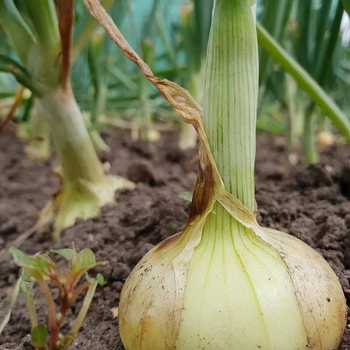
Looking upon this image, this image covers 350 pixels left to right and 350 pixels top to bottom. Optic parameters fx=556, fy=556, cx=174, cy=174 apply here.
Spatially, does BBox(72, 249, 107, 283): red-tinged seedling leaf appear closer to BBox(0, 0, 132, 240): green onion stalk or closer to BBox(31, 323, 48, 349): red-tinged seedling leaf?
BBox(31, 323, 48, 349): red-tinged seedling leaf

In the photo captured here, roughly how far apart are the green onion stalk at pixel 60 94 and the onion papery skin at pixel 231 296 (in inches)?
16.8

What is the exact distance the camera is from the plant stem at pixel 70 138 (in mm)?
870

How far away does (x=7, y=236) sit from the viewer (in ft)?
3.43

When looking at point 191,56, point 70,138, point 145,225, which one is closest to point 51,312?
point 145,225

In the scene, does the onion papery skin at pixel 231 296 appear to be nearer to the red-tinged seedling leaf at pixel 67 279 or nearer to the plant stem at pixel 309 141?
the red-tinged seedling leaf at pixel 67 279

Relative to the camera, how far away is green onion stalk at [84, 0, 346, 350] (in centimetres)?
43

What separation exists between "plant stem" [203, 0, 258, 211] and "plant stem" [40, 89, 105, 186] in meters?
0.43

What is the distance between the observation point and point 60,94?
866 millimetres

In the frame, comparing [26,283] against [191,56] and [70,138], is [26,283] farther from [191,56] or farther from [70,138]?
[191,56]

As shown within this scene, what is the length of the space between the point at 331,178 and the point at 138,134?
1.24 m

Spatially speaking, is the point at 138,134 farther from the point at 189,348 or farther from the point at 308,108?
the point at 189,348

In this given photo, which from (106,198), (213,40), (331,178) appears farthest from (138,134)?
(213,40)

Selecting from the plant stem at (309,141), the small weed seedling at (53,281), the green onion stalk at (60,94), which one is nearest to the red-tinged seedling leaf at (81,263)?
the small weed seedling at (53,281)

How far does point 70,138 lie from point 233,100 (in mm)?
456
